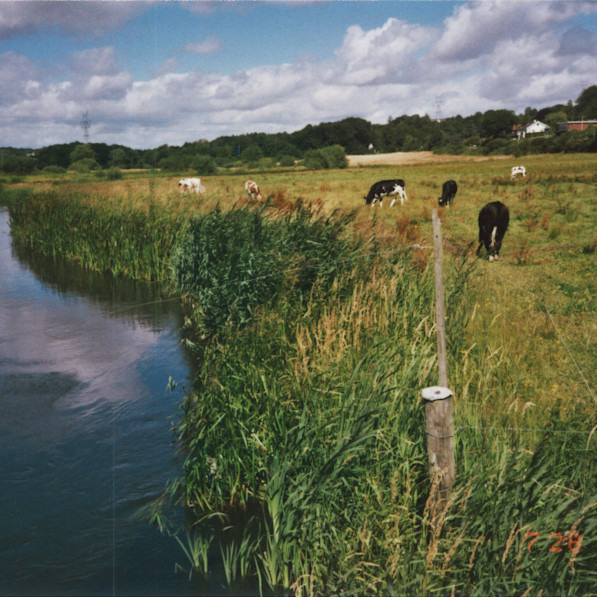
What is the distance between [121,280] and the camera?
1495 centimetres

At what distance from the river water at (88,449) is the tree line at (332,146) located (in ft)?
114

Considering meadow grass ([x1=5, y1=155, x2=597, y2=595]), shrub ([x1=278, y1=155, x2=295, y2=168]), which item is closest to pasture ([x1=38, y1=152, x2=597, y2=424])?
meadow grass ([x1=5, y1=155, x2=597, y2=595])

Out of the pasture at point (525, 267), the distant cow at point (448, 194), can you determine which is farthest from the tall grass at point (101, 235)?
the distant cow at point (448, 194)

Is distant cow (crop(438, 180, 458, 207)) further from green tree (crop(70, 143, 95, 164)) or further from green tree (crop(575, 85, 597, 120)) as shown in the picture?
green tree (crop(575, 85, 597, 120))

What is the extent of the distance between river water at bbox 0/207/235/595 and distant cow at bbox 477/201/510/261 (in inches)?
324

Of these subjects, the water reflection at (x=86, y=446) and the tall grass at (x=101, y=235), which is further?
the tall grass at (x=101, y=235)

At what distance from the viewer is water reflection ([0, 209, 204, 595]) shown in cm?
445

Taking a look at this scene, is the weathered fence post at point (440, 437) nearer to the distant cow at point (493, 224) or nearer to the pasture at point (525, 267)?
the pasture at point (525, 267)

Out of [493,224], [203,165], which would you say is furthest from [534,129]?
[493,224]

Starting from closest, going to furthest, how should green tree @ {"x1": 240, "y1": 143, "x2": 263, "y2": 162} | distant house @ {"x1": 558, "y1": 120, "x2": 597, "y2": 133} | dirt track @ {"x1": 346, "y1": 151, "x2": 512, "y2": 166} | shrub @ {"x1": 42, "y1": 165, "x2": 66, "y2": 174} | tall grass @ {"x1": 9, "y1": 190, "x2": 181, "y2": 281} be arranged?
tall grass @ {"x1": 9, "y1": 190, "x2": 181, "y2": 281}
shrub @ {"x1": 42, "y1": 165, "x2": 66, "y2": 174}
dirt track @ {"x1": 346, "y1": 151, "x2": 512, "y2": 166}
green tree @ {"x1": 240, "y1": 143, "x2": 263, "y2": 162}
distant house @ {"x1": 558, "y1": 120, "x2": 597, "y2": 133}

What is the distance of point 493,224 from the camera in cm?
1442

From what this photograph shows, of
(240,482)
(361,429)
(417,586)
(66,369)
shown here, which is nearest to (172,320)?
(66,369)

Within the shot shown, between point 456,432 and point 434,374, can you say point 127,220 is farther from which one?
point 456,432

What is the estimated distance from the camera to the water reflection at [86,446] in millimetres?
4449
